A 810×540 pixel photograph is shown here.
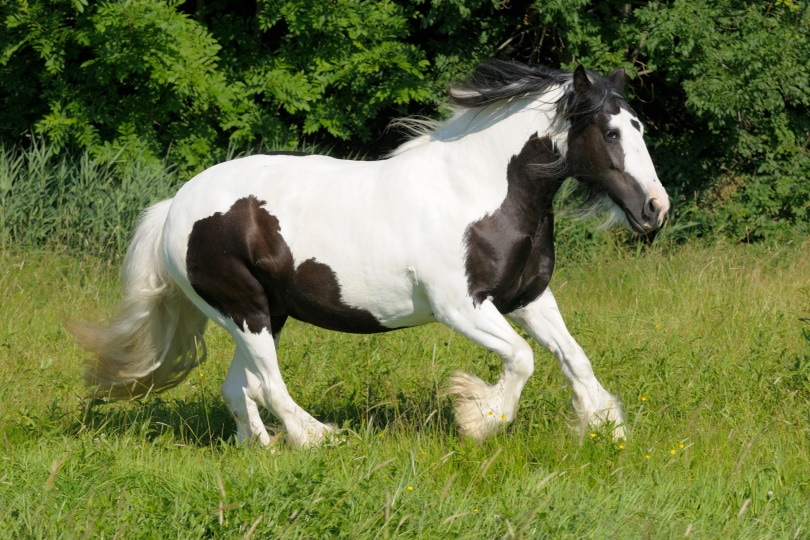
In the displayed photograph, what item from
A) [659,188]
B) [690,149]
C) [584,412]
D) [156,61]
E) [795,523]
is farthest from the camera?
[690,149]

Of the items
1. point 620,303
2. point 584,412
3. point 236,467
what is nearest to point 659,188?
point 584,412

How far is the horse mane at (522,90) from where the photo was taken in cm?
462

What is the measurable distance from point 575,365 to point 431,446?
2.63 feet

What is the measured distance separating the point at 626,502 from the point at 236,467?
1715 mm

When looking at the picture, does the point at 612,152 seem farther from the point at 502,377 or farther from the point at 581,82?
the point at 502,377

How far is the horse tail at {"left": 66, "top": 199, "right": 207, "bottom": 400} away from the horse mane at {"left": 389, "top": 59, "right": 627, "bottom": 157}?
1531 millimetres

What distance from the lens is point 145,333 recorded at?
18.3 ft

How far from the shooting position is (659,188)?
14.8 ft

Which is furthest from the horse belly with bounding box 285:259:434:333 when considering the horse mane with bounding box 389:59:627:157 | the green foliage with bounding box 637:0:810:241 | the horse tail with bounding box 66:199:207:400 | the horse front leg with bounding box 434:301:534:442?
the green foliage with bounding box 637:0:810:241

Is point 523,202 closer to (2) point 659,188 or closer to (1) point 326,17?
(2) point 659,188

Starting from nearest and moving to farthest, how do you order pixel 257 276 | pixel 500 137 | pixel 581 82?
pixel 581 82 → pixel 500 137 → pixel 257 276

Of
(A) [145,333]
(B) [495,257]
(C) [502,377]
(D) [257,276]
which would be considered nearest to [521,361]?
(C) [502,377]

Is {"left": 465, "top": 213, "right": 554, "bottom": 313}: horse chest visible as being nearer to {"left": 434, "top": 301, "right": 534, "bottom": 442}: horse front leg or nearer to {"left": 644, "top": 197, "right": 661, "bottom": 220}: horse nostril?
{"left": 434, "top": 301, "right": 534, "bottom": 442}: horse front leg

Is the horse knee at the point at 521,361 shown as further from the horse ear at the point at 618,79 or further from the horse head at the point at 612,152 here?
the horse ear at the point at 618,79
